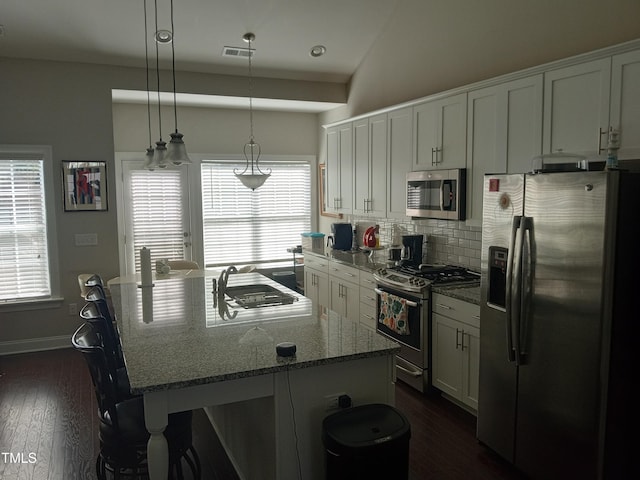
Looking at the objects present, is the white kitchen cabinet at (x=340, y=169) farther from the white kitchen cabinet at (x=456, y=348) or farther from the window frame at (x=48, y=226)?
the window frame at (x=48, y=226)

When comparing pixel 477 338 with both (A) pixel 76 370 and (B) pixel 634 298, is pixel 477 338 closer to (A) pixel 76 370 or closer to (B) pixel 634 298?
(B) pixel 634 298

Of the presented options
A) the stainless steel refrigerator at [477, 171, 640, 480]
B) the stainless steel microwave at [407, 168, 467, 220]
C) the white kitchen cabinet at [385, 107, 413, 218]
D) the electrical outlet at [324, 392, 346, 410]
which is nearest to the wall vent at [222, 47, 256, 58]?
the white kitchen cabinet at [385, 107, 413, 218]

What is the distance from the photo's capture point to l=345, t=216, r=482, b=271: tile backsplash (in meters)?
4.38

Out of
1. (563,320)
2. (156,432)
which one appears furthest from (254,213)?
(156,432)

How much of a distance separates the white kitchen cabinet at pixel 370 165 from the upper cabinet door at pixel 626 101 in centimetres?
245

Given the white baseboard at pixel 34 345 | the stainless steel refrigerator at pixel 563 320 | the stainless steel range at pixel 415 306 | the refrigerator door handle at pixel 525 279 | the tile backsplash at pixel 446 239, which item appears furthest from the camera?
the white baseboard at pixel 34 345

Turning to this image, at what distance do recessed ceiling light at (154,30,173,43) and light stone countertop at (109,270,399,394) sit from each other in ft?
8.95

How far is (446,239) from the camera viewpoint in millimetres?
4707

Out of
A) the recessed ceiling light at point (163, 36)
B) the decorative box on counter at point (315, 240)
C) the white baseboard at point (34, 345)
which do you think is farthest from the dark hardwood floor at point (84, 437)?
the recessed ceiling light at point (163, 36)

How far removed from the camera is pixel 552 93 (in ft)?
10.5

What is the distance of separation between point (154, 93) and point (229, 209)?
1.86 m

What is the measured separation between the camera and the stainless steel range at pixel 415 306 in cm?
391

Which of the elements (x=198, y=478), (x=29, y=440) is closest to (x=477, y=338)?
(x=198, y=478)

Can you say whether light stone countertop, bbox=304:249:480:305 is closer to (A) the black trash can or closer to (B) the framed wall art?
(A) the black trash can
